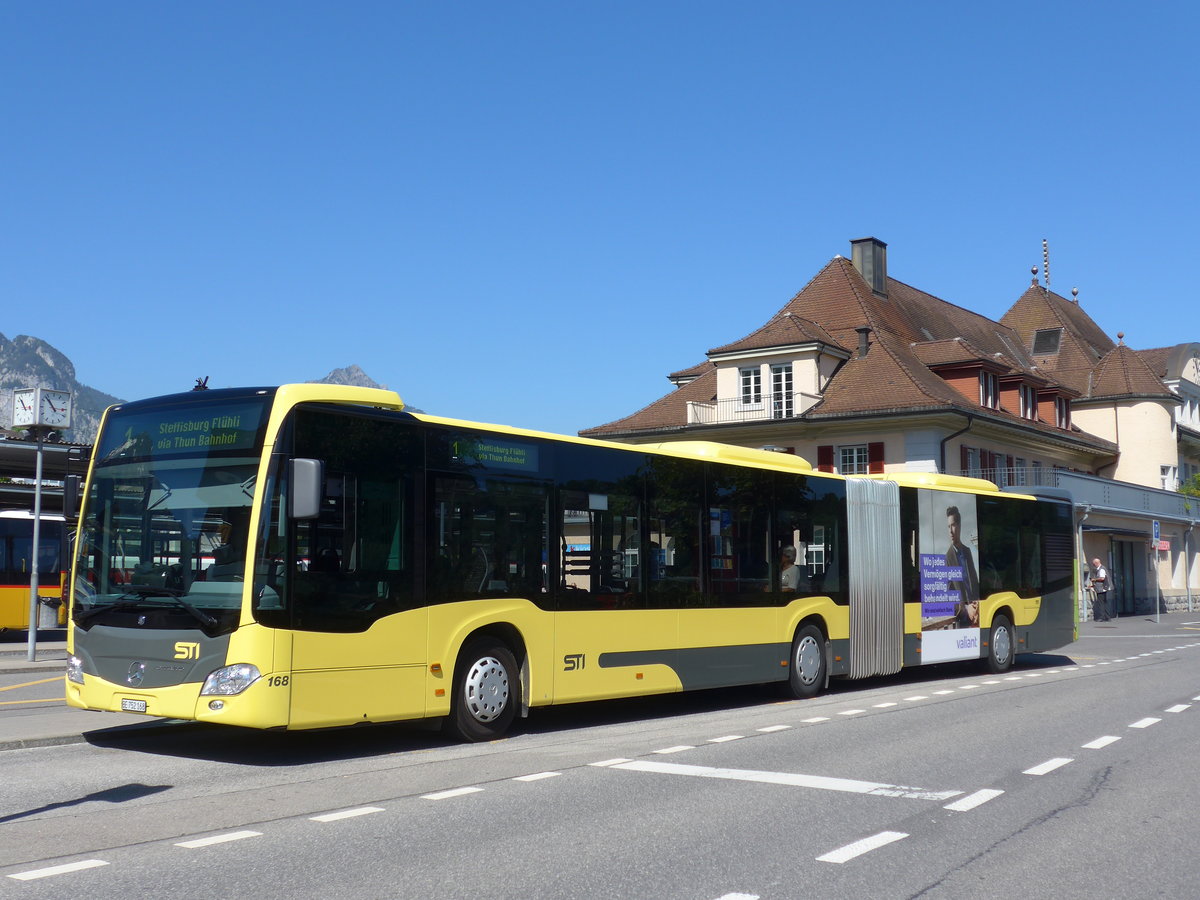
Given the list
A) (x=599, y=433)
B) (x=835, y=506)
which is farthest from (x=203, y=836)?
(x=599, y=433)

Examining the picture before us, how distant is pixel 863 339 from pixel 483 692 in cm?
3946

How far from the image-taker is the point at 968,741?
11.9 meters

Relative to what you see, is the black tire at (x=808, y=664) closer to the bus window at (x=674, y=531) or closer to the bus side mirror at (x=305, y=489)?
the bus window at (x=674, y=531)

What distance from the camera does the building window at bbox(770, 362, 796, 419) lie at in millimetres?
47250

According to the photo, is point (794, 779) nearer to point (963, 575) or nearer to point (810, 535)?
point (810, 535)

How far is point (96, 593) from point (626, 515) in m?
5.18

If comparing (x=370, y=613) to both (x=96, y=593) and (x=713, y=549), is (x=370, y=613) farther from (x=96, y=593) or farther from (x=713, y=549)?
(x=713, y=549)

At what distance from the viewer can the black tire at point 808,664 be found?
1608cm

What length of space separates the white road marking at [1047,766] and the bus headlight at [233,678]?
18.9 ft

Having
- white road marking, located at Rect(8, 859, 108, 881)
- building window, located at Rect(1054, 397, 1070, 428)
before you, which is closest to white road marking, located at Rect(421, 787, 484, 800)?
white road marking, located at Rect(8, 859, 108, 881)

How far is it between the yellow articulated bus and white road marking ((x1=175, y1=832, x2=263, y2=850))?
95.2 inches

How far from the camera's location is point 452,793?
874 centimetres

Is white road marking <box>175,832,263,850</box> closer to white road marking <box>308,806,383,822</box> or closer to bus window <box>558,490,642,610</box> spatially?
white road marking <box>308,806,383,822</box>

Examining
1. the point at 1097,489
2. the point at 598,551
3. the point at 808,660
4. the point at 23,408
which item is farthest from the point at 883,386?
the point at 598,551
